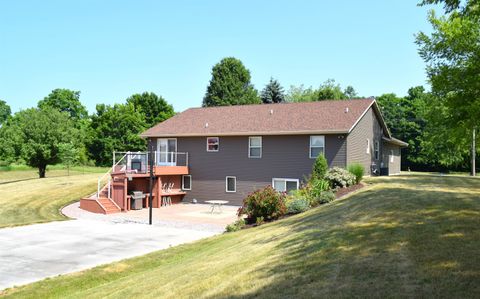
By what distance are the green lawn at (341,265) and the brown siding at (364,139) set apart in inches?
494

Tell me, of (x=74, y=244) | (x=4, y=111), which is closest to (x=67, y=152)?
(x=74, y=244)

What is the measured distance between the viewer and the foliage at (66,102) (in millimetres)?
80625

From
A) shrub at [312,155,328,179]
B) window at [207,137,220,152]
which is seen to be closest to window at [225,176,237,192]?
window at [207,137,220,152]

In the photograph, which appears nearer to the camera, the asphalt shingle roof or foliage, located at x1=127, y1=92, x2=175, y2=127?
the asphalt shingle roof

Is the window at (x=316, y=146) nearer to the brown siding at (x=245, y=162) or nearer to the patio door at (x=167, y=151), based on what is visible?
the brown siding at (x=245, y=162)

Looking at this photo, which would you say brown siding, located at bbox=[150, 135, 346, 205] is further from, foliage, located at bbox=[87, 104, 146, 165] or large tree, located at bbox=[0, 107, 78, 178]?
foliage, located at bbox=[87, 104, 146, 165]

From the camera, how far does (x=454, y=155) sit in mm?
40531

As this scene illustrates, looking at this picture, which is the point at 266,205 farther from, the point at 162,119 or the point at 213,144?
the point at 162,119

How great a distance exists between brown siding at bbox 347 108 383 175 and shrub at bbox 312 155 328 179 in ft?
6.93

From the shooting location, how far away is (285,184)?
25.6m

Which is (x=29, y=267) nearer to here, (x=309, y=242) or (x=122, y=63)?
(x=309, y=242)

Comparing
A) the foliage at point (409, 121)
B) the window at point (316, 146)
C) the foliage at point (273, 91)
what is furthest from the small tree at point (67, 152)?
the foliage at point (409, 121)

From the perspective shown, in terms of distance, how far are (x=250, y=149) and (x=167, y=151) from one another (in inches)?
273

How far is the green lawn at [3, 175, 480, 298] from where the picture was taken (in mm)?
5402
